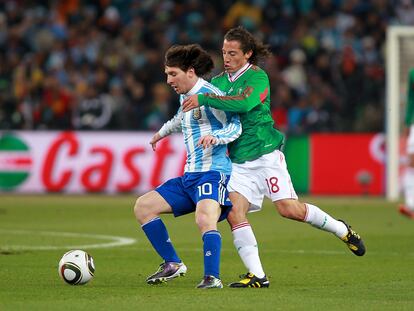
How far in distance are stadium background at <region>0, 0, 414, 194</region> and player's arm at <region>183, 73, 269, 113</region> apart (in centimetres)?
1321

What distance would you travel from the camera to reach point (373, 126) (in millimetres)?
Answer: 23297

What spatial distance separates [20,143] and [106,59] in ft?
11.6

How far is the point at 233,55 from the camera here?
31.4ft

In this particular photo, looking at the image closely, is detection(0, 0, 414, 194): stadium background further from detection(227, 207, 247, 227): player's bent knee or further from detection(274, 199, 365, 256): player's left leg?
detection(227, 207, 247, 227): player's bent knee

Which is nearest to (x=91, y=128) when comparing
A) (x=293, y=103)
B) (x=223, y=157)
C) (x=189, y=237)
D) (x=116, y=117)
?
(x=116, y=117)

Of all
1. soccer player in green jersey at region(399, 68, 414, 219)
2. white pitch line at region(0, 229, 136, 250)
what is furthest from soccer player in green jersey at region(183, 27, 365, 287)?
soccer player in green jersey at region(399, 68, 414, 219)

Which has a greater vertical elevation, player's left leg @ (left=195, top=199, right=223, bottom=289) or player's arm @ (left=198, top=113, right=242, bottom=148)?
player's arm @ (left=198, top=113, right=242, bottom=148)

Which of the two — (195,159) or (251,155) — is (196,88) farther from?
(251,155)

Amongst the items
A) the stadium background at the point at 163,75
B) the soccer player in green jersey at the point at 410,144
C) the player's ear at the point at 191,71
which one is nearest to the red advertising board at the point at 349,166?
the stadium background at the point at 163,75

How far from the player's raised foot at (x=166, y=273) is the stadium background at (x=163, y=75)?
1290 cm

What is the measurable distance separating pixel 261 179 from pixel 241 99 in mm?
900

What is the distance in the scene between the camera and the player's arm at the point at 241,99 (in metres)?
9.08

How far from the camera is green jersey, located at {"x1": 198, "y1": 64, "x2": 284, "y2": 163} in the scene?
9.48 meters

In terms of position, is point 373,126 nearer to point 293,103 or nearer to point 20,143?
point 293,103
